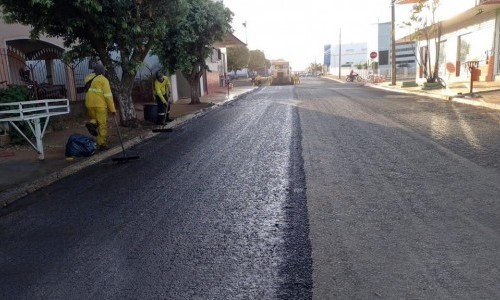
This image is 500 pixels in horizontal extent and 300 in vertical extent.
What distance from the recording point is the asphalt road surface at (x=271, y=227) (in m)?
3.36

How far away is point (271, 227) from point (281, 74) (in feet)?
142

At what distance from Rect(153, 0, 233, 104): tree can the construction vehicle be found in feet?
86.4

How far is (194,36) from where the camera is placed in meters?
19.3

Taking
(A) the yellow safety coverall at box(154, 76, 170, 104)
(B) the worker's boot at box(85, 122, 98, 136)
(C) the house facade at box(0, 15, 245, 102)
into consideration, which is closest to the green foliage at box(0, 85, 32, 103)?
(C) the house facade at box(0, 15, 245, 102)

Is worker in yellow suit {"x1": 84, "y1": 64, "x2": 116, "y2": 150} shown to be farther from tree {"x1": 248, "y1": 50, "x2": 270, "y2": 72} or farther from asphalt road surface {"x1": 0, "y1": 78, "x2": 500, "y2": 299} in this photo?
tree {"x1": 248, "y1": 50, "x2": 270, "y2": 72}

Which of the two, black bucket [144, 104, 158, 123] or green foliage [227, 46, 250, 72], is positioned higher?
green foliage [227, 46, 250, 72]

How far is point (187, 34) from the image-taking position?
19.4m

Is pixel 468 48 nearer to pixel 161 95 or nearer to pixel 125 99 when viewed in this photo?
pixel 161 95

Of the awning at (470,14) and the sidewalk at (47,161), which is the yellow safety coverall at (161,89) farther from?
the awning at (470,14)

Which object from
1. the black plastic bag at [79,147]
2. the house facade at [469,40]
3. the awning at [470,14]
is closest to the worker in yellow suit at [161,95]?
the black plastic bag at [79,147]

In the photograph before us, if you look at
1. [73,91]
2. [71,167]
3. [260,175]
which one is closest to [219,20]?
[73,91]

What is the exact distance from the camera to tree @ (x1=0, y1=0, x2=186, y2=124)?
34.1 feet

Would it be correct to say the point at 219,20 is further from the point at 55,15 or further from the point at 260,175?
the point at 260,175

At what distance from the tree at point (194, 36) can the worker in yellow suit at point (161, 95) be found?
634cm
